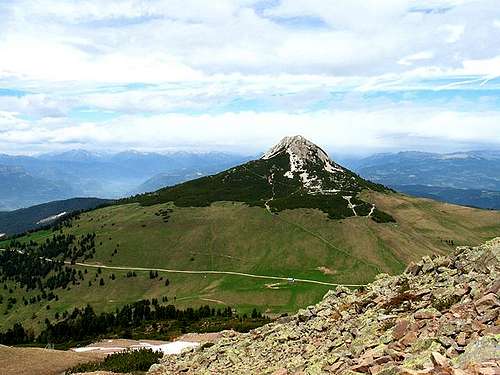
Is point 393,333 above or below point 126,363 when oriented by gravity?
above

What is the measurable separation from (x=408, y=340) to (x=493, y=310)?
209 inches

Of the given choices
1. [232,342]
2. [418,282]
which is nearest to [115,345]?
[232,342]

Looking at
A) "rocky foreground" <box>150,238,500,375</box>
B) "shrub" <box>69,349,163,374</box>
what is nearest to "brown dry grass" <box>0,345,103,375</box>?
"shrub" <box>69,349,163,374</box>

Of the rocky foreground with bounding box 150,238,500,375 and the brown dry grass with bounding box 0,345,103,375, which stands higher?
the rocky foreground with bounding box 150,238,500,375

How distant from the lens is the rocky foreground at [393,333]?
24.8 metres

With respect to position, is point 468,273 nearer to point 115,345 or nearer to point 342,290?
point 342,290

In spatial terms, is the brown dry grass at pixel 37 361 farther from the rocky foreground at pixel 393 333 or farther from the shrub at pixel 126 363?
the rocky foreground at pixel 393 333

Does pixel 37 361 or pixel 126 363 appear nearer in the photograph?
pixel 126 363

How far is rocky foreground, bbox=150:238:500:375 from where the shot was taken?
81.3 ft

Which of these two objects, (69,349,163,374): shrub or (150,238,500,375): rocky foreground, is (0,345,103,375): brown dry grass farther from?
(150,238,500,375): rocky foreground

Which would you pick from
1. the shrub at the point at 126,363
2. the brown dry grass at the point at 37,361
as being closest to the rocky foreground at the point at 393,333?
the shrub at the point at 126,363

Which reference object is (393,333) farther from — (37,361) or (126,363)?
(37,361)

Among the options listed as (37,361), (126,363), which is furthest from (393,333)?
(37,361)

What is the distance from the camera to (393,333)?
31.9 meters
